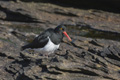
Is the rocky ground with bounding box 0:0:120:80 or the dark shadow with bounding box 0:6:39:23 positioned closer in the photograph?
the rocky ground with bounding box 0:0:120:80

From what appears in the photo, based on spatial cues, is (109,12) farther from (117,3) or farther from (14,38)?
(14,38)

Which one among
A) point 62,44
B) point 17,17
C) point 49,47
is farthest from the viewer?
point 17,17

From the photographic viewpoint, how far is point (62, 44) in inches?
466

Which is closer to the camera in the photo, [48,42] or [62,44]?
[48,42]

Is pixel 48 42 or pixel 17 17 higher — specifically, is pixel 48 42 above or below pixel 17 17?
below

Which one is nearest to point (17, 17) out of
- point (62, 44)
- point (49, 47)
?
point (62, 44)

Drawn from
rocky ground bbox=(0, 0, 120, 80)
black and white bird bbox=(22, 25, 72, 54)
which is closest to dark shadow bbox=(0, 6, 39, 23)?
rocky ground bbox=(0, 0, 120, 80)

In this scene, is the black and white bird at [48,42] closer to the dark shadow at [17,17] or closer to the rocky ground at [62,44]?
the rocky ground at [62,44]

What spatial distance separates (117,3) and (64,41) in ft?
27.4

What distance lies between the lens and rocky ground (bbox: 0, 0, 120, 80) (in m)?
7.11

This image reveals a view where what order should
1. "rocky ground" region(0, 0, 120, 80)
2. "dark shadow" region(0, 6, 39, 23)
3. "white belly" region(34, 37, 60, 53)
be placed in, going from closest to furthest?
1. "rocky ground" region(0, 0, 120, 80)
2. "white belly" region(34, 37, 60, 53)
3. "dark shadow" region(0, 6, 39, 23)

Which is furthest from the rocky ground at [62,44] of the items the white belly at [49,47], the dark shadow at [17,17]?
the white belly at [49,47]

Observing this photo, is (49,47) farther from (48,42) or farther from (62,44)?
(62,44)

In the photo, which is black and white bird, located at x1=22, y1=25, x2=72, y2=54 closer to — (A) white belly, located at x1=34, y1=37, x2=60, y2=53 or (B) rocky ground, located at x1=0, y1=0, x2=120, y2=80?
(A) white belly, located at x1=34, y1=37, x2=60, y2=53
